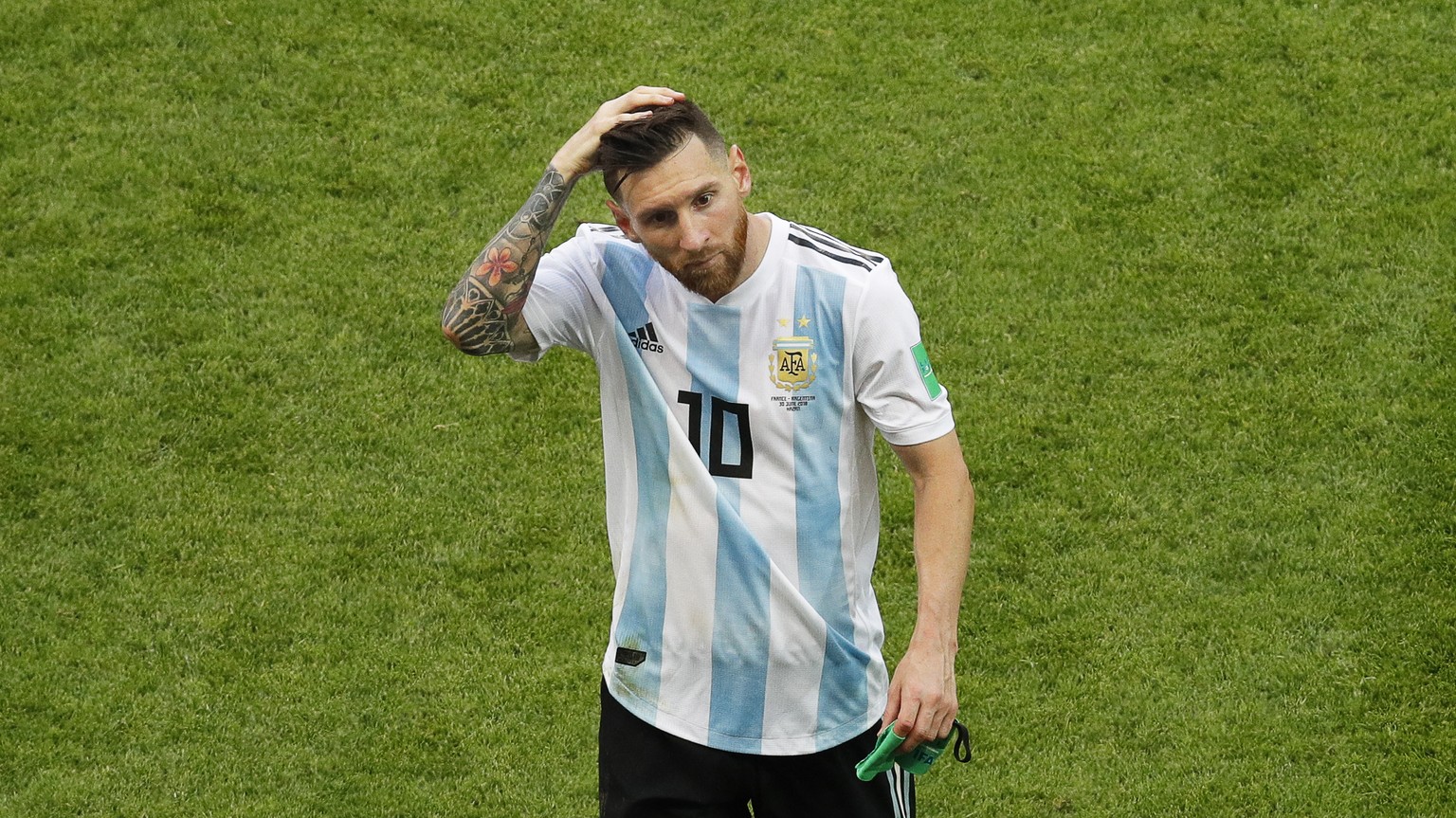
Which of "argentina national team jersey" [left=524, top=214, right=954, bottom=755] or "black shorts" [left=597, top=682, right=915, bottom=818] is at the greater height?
"argentina national team jersey" [left=524, top=214, right=954, bottom=755]

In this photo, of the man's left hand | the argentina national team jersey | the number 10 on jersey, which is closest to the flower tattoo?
the argentina national team jersey

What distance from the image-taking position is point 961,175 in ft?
27.6

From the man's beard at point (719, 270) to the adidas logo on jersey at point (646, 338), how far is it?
0.16 meters

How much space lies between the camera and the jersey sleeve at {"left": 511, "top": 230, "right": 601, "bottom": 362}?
429cm

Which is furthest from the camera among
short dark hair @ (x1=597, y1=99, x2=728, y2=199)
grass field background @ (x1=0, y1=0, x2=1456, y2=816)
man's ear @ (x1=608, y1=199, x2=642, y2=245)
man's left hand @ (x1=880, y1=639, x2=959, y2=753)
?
grass field background @ (x1=0, y1=0, x2=1456, y2=816)

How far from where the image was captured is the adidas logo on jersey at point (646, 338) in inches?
166

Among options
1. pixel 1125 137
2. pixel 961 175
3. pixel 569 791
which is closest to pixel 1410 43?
pixel 1125 137

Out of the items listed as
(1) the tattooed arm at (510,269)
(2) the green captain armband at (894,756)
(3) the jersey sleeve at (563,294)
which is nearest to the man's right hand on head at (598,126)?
(1) the tattooed arm at (510,269)

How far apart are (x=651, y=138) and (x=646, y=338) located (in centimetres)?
51

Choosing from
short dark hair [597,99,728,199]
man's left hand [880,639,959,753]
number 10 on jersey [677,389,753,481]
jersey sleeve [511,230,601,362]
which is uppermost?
short dark hair [597,99,728,199]

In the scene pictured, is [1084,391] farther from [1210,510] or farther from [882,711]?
[882,711]

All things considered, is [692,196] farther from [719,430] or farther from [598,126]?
[719,430]

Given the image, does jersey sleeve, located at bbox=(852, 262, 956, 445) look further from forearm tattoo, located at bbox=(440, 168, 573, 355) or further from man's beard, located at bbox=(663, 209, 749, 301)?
forearm tattoo, located at bbox=(440, 168, 573, 355)

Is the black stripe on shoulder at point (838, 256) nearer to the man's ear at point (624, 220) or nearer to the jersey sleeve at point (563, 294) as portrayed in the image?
the man's ear at point (624, 220)
